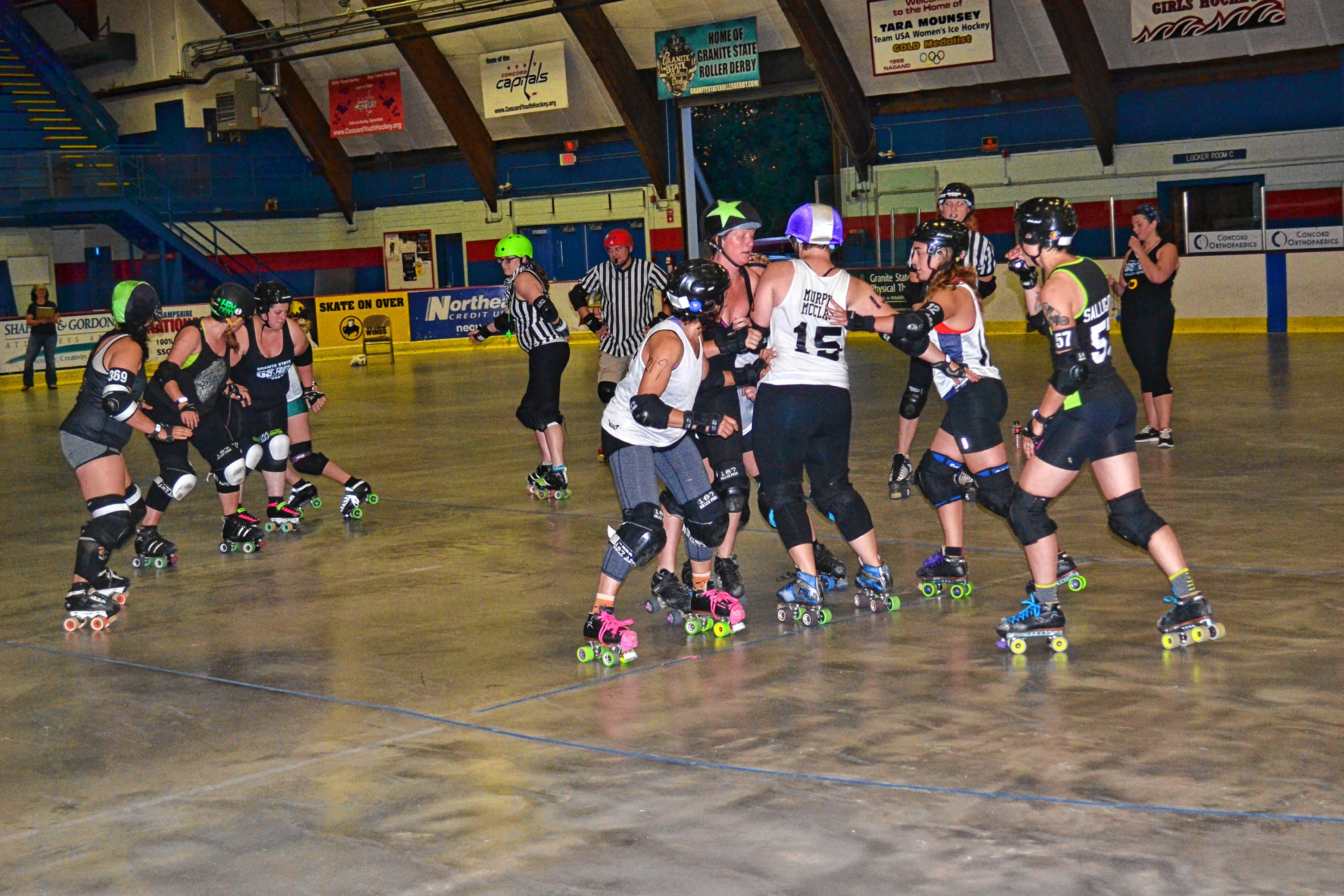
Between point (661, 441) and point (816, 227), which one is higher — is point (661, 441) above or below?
below

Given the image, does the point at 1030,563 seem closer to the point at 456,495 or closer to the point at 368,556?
the point at 368,556

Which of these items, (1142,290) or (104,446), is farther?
(1142,290)

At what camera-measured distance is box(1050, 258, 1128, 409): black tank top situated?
4.87m

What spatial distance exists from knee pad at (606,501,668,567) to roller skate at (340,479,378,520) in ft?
12.9

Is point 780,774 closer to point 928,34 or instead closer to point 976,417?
point 976,417

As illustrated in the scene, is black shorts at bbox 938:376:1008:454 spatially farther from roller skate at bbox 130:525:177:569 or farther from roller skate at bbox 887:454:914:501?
roller skate at bbox 130:525:177:569

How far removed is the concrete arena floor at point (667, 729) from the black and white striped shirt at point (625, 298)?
8.08 feet

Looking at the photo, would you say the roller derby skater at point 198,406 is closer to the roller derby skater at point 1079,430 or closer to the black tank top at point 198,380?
the black tank top at point 198,380

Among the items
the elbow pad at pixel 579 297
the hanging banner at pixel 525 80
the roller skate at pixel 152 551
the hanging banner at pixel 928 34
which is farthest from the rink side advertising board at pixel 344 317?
the roller skate at pixel 152 551

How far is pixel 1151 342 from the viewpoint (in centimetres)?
1001

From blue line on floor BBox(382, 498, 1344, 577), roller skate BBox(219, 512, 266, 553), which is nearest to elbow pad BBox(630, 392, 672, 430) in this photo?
blue line on floor BBox(382, 498, 1344, 577)

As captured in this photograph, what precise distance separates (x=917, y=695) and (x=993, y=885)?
149 cm

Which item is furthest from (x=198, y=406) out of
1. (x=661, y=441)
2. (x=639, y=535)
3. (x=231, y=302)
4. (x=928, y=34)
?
(x=928, y=34)

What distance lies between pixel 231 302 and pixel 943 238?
3.87m
